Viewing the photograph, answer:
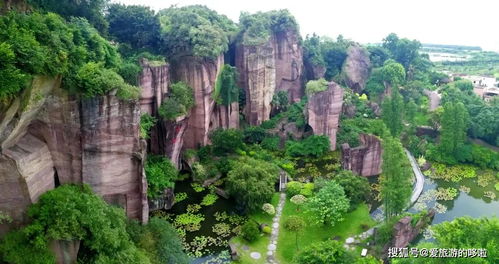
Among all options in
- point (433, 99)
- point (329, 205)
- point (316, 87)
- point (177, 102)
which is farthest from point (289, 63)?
point (329, 205)

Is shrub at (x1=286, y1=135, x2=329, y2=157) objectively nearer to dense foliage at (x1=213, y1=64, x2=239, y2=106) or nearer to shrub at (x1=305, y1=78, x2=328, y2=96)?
shrub at (x1=305, y1=78, x2=328, y2=96)

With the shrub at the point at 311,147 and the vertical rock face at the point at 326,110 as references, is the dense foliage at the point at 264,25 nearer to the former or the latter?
the vertical rock face at the point at 326,110

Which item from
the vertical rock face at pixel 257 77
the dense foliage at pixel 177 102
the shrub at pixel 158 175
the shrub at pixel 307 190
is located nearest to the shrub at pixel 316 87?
the vertical rock face at pixel 257 77

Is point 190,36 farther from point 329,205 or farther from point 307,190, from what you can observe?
point 329,205

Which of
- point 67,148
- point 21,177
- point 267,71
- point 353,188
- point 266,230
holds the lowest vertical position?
point 266,230

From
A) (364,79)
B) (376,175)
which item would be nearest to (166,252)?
(376,175)

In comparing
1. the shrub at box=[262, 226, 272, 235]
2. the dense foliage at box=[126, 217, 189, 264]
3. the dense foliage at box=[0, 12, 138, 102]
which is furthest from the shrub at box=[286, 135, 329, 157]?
the dense foliage at box=[0, 12, 138, 102]
